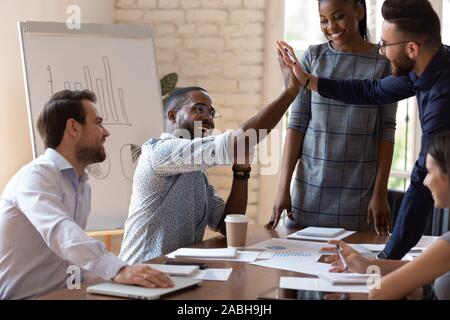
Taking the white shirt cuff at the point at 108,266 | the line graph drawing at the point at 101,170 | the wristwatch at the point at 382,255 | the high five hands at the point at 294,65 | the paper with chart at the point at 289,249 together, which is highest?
the high five hands at the point at 294,65

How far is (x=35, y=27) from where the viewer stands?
3.63 meters

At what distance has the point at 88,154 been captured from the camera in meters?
2.19

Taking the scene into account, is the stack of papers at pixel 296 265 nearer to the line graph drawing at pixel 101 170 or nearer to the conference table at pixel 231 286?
the conference table at pixel 231 286

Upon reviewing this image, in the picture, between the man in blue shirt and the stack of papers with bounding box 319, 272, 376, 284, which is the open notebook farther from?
the stack of papers with bounding box 319, 272, 376, 284

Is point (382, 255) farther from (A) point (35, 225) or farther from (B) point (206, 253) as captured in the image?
(A) point (35, 225)

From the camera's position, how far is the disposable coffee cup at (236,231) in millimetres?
2305

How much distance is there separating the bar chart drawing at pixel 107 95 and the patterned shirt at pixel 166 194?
4.69 ft

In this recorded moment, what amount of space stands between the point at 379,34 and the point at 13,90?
207 cm

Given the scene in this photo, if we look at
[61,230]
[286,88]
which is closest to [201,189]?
[286,88]

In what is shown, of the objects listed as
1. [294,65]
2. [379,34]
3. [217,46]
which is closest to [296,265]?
[294,65]

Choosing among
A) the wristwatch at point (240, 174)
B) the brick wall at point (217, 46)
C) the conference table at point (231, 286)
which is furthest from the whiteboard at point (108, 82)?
the conference table at point (231, 286)

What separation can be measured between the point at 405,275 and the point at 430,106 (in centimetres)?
64

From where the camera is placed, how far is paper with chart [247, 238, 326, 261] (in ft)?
7.09
